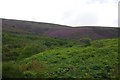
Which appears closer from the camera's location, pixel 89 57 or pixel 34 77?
pixel 34 77

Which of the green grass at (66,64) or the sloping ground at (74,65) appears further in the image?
the sloping ground at (74,65)

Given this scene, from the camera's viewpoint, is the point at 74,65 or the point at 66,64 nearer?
the point at 74,65

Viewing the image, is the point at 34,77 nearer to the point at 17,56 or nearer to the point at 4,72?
the point at 4,72

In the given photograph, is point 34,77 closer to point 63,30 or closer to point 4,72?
point 4,72

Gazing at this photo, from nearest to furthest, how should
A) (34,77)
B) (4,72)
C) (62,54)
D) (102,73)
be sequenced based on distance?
(4,72) → (34,77) → (102,73) → (62,54)

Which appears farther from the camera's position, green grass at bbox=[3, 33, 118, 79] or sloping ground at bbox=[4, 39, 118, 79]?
sloping ground at bbox=[4, 39, 118, 79]

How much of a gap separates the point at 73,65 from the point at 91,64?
1583 mm

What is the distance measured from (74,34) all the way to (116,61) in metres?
41.6

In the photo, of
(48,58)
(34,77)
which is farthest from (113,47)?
(34,77)

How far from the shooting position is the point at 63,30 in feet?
251

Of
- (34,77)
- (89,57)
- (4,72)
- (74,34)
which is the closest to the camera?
(4,72)

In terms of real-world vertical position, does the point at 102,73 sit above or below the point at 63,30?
below

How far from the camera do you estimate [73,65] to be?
30281 mm

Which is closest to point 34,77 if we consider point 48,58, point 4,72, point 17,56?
point 4,72
